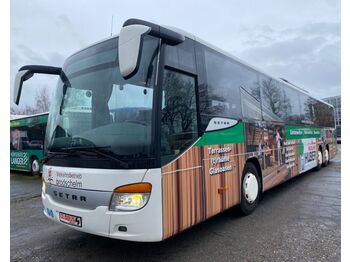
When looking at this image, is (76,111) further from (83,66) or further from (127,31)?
(127,31)

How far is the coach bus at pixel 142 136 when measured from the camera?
3014 mm

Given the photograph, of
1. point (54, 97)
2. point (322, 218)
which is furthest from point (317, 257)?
point (54, 97)

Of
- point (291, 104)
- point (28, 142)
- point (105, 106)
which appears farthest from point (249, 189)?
point (28, 142)

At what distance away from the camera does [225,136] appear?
4555mm

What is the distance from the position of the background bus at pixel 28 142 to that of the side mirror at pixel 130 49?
10.7 metres

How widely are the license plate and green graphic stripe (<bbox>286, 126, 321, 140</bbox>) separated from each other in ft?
19.5

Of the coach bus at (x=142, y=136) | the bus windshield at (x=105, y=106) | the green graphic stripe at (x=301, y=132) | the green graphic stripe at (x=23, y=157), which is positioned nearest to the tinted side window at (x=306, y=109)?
the green graphic stripe at (x=301, y=132)

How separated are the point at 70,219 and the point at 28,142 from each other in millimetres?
11421

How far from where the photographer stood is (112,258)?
3641mm

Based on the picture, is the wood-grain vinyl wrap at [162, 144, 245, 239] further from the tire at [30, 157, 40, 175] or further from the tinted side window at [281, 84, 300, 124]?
the tire at [30, 157, 40, 175]

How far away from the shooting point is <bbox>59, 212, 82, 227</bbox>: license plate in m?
3.31

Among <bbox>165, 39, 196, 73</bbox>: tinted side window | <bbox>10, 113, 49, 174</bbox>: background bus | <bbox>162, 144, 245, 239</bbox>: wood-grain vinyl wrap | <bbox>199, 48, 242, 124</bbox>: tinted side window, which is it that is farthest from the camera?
→ <bbox>10, 113, 49, 174</bbox>: background bus

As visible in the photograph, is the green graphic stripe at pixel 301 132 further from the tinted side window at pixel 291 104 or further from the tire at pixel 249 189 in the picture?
the tire at pixel 249 189

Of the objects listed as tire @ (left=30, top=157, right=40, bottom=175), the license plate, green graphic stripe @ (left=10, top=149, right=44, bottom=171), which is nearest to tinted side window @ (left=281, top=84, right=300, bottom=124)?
the license plate
